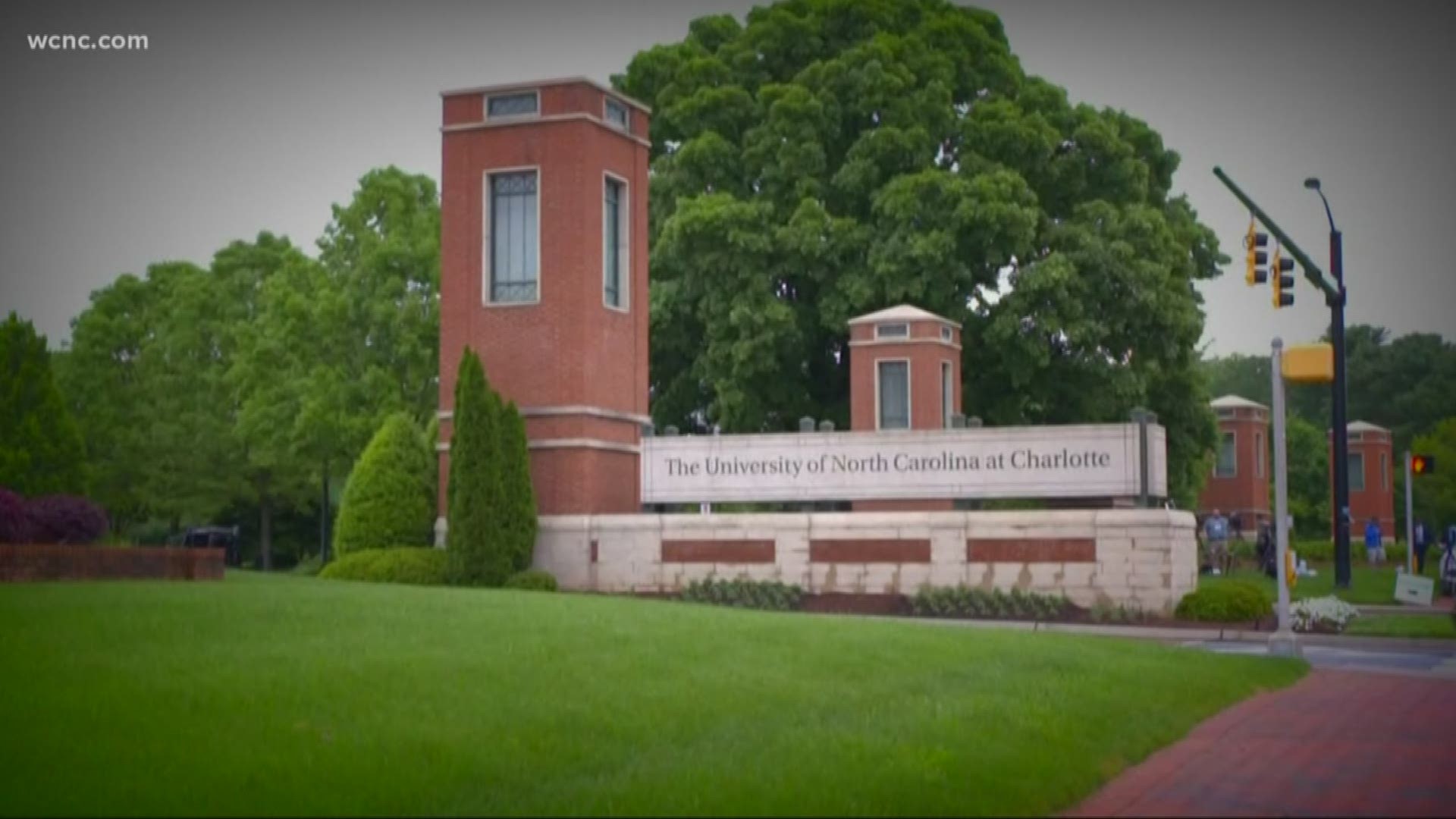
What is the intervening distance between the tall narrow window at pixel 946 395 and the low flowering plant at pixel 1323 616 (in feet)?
38.8

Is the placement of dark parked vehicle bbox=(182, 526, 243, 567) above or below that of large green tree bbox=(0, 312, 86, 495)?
below

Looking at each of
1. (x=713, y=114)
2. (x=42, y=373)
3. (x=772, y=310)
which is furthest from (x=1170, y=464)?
(x=42, y=373)

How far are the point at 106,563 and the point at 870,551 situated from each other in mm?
14175

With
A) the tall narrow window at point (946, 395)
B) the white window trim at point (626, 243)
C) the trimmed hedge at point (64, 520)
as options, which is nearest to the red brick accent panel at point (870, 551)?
the white window trim at point (626, 243)

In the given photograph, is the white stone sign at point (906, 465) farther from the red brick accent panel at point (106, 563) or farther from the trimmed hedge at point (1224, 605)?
the red brick accent panel at point (106, 563)

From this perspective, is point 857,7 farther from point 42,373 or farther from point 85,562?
point 85,562

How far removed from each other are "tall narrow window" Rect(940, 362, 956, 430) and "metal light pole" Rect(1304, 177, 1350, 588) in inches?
330

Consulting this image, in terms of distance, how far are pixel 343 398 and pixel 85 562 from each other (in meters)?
27.4

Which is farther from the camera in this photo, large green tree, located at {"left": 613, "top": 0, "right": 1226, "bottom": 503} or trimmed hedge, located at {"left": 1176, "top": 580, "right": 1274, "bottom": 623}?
large green tree, located at {"left": 613, "top": 0, "right": 1226, "bottom": 503}

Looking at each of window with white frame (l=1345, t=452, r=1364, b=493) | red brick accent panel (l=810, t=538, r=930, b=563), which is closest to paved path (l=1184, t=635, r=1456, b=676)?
red brick accent panel (l=810, t=538, r=930, b=563)

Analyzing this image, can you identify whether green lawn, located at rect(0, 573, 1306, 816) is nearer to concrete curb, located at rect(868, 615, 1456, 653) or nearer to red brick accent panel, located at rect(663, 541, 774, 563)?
concrete curb, located at rect(868, 615, 1456, 653)

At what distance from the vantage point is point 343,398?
47250 mm

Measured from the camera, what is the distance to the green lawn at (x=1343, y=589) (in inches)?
1406

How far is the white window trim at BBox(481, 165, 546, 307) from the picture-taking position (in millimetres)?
32344
